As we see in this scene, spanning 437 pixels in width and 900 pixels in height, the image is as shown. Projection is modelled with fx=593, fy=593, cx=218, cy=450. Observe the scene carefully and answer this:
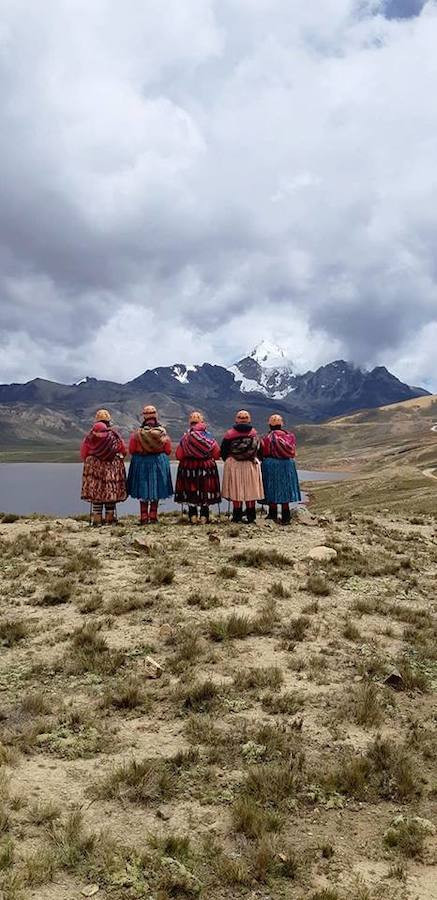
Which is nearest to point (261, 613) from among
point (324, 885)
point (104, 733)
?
point (104, 733)


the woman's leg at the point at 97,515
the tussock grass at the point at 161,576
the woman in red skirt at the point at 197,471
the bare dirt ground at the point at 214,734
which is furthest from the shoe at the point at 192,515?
the tussock grass at the point at 161,576

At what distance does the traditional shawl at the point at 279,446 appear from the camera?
853 inches

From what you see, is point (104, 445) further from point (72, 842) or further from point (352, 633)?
point (72, 842)

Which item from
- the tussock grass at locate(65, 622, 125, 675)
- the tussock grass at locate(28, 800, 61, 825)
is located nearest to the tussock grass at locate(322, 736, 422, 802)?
the tussock grass at locate(28, 800, 61, 825)

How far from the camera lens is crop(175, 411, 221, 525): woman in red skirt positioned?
67.7 ft

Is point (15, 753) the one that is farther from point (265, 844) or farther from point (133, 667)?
point (265, 844)

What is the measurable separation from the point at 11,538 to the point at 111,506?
3736 mm

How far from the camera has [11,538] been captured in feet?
60.1

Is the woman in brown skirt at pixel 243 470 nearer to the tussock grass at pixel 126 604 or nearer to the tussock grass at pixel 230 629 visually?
the tussock grass at pixel 126 604

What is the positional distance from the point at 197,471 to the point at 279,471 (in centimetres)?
304

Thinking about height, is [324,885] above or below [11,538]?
below

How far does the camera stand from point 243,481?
20875 mm

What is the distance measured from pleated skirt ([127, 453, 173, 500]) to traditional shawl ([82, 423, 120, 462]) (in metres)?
0.96

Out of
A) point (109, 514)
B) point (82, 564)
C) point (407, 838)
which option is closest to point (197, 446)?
point (109, 514)
